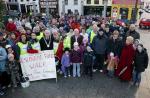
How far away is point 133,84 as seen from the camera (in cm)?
848

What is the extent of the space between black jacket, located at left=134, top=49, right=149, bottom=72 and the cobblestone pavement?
3.11 ft

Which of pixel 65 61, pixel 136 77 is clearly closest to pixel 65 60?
pixel 65 61

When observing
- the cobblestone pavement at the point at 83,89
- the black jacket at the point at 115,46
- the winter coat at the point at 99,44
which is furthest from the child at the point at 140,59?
the winter coat at the point at 99,44

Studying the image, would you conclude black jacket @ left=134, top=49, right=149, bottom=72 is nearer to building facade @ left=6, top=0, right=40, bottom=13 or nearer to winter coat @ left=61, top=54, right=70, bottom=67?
winter coat @ left=61, top=54, right=70, bottom=67

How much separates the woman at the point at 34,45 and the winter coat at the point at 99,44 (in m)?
2.43

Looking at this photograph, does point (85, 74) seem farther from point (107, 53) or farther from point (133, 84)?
point (133, 84)

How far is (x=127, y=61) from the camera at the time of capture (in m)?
8.35

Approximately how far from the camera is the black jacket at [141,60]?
776 cm

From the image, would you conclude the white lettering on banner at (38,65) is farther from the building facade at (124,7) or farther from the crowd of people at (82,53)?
the building facade at (124,7)

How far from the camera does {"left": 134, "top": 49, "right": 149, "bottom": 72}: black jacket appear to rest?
25.5 feet

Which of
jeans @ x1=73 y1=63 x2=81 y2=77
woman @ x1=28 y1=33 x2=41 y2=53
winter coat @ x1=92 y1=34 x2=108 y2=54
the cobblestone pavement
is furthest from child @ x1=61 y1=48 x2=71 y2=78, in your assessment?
winter coat @ x1=92 y1=34 x2=108 y2=54

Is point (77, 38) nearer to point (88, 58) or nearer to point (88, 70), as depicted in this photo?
point (88, 58)

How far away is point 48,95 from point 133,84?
3477mm

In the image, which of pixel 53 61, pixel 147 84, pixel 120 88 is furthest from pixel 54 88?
pixel 147 84
